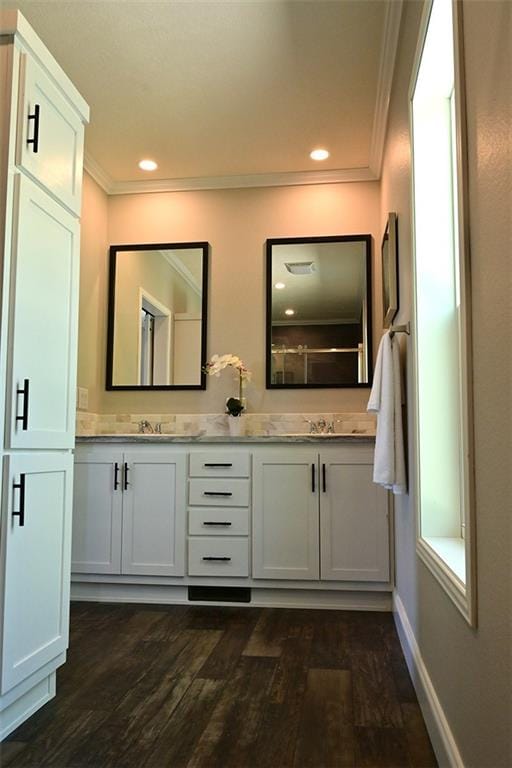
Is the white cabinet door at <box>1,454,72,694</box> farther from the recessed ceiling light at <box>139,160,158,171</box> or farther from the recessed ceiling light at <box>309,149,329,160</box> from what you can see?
the recessed ceiling light at <box>309,149,329,160</box>

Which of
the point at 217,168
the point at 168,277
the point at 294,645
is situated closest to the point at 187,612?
the point at 294,645

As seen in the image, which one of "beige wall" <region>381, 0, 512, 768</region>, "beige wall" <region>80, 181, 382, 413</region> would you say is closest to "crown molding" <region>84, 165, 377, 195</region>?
"beige wall" <region>80, 181, 382, 413</region>

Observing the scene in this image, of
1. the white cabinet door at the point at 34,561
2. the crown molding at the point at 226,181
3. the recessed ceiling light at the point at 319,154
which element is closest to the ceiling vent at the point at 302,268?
the crown molding at the point at 226,181

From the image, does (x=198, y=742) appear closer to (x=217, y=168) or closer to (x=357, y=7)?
(x=357, y=7)

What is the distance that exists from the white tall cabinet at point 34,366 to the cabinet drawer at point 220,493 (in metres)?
1.25

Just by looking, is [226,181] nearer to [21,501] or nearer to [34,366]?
[34,366]

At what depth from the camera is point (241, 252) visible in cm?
418

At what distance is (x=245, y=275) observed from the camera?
4152 millimetres

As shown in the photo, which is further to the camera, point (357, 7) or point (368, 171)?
point (368, 171)

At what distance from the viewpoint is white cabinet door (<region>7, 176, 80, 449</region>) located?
1.89m

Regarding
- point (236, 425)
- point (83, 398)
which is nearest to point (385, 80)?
point (236, 425)

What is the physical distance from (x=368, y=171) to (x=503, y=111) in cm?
319

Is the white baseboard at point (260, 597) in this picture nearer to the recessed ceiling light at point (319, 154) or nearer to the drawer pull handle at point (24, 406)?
the drawer pull handle at point (24, 406)

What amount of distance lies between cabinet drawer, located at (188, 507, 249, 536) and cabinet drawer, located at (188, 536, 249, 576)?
0.04 metres
